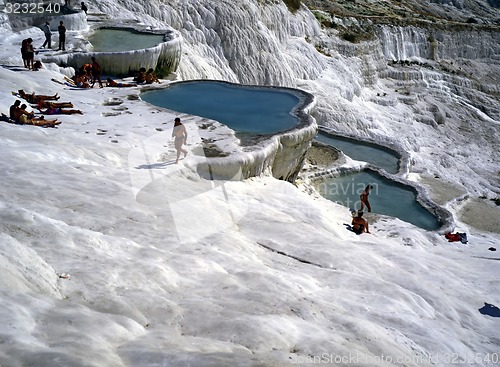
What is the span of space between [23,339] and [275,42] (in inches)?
964

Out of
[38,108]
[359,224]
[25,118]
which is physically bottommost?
[359,224]

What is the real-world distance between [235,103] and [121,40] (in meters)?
5.72

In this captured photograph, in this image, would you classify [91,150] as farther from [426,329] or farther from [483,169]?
[483,169]

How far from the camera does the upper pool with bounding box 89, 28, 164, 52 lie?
1717 centimetres

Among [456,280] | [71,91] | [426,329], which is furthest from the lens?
[71,91]

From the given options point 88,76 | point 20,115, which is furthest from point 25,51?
point 20,115

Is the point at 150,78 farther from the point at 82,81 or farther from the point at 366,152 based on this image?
the point at 366,152

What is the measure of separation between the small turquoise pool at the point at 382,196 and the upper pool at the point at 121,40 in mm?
7369

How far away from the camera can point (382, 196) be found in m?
14.8

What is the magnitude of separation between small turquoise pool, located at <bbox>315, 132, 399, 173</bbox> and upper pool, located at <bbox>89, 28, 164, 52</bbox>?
6.39 meters

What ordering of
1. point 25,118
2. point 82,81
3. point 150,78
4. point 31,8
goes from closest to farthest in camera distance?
point 25,118, point 82,81, point 150,78, point 31,8

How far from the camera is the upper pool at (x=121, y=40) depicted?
17.2m

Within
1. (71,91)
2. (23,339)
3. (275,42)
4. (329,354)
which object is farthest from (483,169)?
(23,339)

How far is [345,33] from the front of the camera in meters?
34.8
